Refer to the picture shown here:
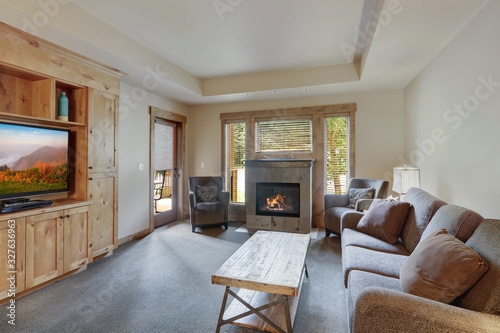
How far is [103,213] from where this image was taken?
10.6 ft

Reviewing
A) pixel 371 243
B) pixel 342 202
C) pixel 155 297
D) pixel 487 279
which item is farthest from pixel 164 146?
pixel 487 279

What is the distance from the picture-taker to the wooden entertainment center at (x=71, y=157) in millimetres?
2232

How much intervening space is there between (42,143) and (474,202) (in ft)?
14.3

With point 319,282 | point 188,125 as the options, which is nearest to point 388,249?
point 319,282

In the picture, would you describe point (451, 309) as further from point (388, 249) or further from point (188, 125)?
point (188, 125)

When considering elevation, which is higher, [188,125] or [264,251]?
[188,125]

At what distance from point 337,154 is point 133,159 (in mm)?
3686

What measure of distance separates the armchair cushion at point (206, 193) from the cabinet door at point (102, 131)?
163 centimetres

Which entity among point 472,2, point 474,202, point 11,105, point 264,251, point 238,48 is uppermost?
point 238,48

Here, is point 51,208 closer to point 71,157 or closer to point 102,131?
point 71,157

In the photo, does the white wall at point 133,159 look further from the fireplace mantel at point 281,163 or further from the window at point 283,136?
the window at point 283,136

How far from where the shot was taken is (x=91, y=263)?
119 inches

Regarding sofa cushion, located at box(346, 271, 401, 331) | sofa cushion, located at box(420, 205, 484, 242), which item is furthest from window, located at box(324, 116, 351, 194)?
sofa cushion, located at box(346, 271, 401, 331)

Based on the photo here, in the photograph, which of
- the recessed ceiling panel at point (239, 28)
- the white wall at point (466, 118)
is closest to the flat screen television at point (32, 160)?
the recessed ceiling panel at point (239, 28)
